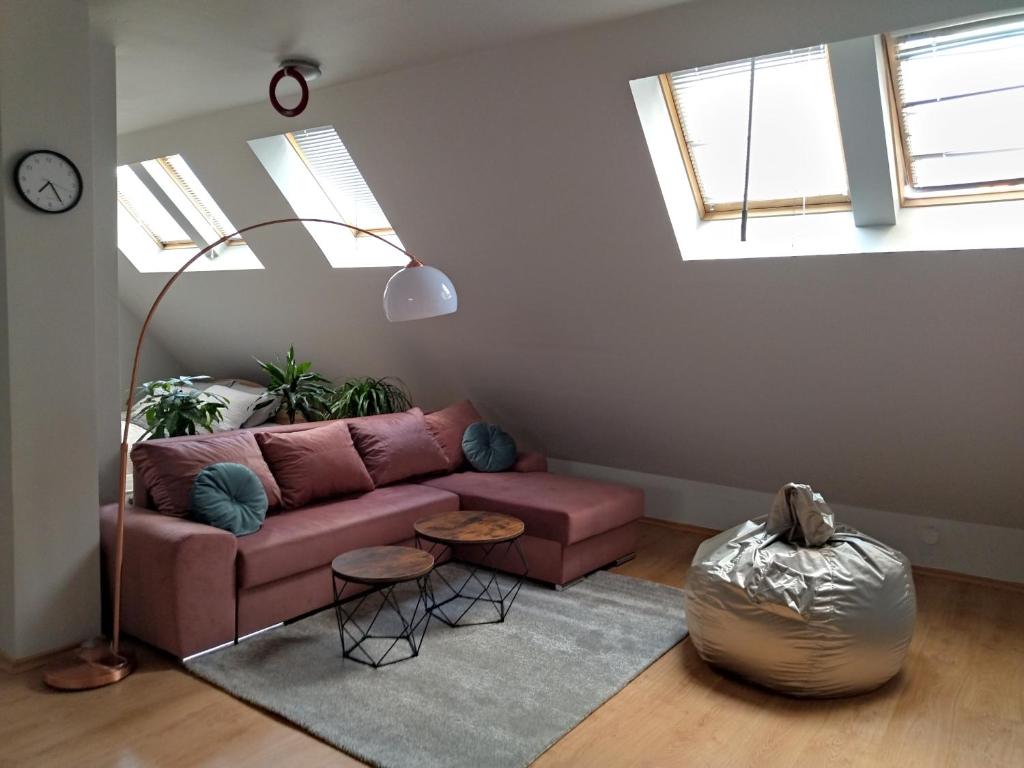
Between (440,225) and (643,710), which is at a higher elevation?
(440,225)

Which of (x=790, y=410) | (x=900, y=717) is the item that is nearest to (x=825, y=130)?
(x=790, y=410)

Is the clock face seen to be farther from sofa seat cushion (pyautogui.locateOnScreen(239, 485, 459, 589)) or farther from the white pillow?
the white pillow

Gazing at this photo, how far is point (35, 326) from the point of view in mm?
3305

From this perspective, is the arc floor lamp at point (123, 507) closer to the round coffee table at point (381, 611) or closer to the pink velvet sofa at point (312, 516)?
the pink velvet sofa at point (312, 516)

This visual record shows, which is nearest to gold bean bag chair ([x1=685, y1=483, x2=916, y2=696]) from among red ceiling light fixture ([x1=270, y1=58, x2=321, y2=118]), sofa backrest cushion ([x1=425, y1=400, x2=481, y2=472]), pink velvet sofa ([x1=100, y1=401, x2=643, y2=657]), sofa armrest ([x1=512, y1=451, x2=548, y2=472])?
pink velvet sofa ([x1=100, y1=401, x2=643, y2=657])

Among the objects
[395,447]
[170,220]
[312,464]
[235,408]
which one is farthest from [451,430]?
[170,220]

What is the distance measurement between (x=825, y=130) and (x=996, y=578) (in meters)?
2.60

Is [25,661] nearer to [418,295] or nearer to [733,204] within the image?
[418,295]

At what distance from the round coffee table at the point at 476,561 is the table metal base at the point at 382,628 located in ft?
0.35

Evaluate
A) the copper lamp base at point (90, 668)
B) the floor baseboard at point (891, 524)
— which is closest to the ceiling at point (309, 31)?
the copper lamp base at point (90, 668)

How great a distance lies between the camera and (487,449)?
17.3 ft

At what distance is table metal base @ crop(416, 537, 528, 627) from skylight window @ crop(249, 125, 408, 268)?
1909mm

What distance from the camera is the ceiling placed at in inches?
125

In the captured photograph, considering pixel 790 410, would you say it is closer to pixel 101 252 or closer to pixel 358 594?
pixel 358 594
